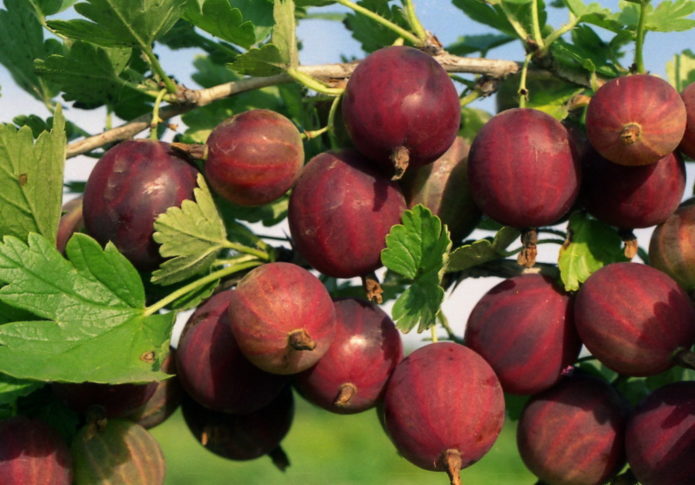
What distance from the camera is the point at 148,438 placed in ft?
3.15

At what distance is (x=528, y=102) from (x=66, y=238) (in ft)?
1.84

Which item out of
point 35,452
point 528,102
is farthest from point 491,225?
point 35,452

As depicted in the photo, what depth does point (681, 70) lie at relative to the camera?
1138 mm

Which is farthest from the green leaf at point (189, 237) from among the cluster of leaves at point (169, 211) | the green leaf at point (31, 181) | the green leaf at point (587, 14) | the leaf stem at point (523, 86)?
A: the green leaf at point (587, 14)

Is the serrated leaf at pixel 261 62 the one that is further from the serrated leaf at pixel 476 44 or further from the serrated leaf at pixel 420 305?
the serrated leaf at pixel 476 44

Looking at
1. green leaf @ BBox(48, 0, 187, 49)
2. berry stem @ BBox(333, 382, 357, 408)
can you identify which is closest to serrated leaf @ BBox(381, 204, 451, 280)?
berry stem @ BBox(333, 382, 357, 408)

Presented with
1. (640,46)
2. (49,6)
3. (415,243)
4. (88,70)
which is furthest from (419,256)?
(49,6)

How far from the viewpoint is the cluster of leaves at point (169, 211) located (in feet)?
2.79

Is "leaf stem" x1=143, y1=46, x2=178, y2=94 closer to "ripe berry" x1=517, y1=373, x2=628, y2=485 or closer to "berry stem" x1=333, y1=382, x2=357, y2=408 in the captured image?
"berry stem" x1=333, y1=382, x2=357, y2=408

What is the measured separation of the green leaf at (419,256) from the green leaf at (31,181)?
1.14ft

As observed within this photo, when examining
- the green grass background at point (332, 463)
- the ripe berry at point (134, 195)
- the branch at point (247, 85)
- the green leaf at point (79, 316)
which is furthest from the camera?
the green grass background at point (332, 463)

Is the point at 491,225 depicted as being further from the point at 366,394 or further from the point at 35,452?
the point at 35,452

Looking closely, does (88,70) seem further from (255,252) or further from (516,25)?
(516,25)

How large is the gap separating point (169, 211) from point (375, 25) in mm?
404
